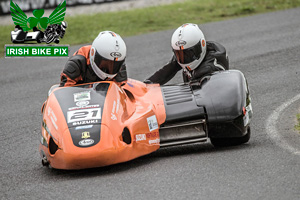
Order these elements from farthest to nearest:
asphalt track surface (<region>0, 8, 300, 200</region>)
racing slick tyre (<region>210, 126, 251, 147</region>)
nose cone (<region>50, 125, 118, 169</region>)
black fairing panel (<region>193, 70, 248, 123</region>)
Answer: racing slick tyre (<region>210, 126, 251, 147</region>)
black fairing panel (<region>193, 70, 248, 123</region>)
nose cone (<region>50, 125, 118, 169</region>)
asphalt track surface (<region>0, 8, 300, 200</region>)

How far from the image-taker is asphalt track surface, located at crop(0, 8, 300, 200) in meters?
4.87

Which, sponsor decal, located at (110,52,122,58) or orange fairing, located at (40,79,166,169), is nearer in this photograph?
orange fairing, located at (40,79,166,169)

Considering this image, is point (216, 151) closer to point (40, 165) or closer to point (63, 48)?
point (40, 165)

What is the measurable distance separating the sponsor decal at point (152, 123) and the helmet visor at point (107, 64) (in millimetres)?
801

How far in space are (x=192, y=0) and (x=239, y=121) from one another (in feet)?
41.1

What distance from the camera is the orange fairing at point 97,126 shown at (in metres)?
5.43

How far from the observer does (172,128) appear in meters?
6.09

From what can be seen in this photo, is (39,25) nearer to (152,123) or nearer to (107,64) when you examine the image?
(107,64)

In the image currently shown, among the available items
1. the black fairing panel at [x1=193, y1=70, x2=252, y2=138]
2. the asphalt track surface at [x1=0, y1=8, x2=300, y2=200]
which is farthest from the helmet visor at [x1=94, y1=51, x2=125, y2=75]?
the asphalt track surface at [x1=0, y1=8, x2=300, y2=200]

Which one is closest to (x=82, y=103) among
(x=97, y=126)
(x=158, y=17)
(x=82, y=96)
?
(x=82, y=96)

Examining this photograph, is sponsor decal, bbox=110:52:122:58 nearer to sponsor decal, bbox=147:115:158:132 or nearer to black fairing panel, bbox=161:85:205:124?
black fairing panel, bbox=161:85:205:124

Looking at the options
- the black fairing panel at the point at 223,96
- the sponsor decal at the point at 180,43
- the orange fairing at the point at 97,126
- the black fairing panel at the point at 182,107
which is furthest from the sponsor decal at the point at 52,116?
the sponsor decal at the point at 180,43

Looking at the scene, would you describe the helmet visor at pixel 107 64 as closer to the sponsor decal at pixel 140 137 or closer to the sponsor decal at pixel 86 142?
the sponsor decal at pixel 140 137

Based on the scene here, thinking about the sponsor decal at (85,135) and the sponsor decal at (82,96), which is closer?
the sponsor decal at (85,135)
